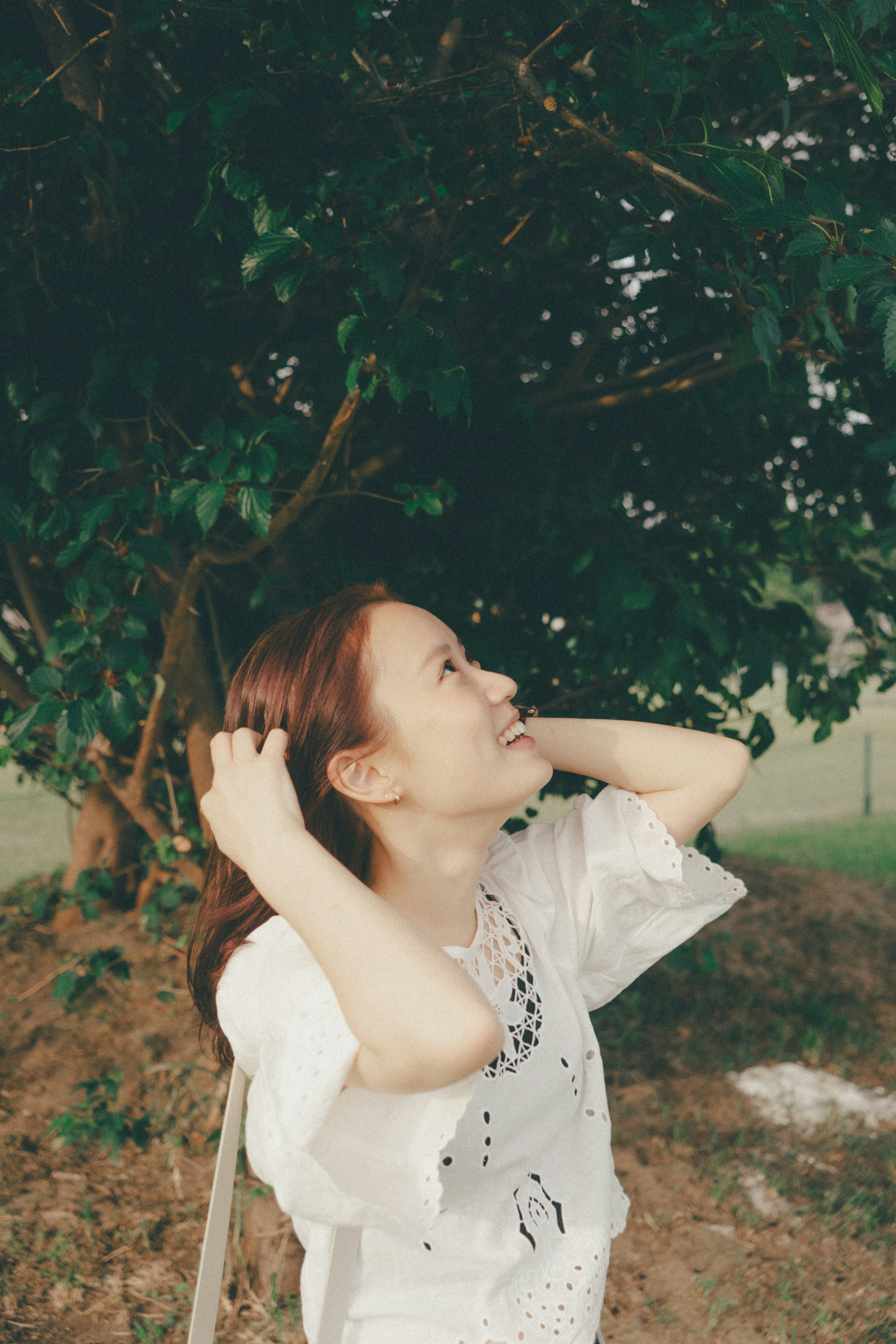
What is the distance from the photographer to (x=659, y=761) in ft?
4.43

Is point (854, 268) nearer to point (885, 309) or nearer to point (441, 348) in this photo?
point (885, 309)

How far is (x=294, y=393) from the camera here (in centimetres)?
252

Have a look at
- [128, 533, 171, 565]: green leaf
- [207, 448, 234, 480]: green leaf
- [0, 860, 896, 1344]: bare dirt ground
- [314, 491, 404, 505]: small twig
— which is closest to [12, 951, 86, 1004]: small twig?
[0, 860, 896, 1344]: bare dirt ground

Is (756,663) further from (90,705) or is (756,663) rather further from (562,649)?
(90,705)

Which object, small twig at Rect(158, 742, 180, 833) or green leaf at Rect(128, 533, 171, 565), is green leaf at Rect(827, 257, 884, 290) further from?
small twig at Rect(158, 742, 180, 833)

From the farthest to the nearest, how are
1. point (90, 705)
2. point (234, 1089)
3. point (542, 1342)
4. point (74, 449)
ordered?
point (74, 449) < point (90, 705) < point (234, 1089) < point (542, 1342)

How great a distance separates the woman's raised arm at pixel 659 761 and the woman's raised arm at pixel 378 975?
0.50 m

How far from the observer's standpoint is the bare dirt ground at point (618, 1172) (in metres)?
2.24

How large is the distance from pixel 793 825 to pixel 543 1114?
8527mm

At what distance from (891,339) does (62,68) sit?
1347 mm

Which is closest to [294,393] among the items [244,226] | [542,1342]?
[244,226]

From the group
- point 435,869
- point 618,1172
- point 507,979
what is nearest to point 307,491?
point 435,869

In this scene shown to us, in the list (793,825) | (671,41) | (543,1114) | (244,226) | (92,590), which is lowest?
(793,825)

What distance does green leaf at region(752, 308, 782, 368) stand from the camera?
1338 millimetres
